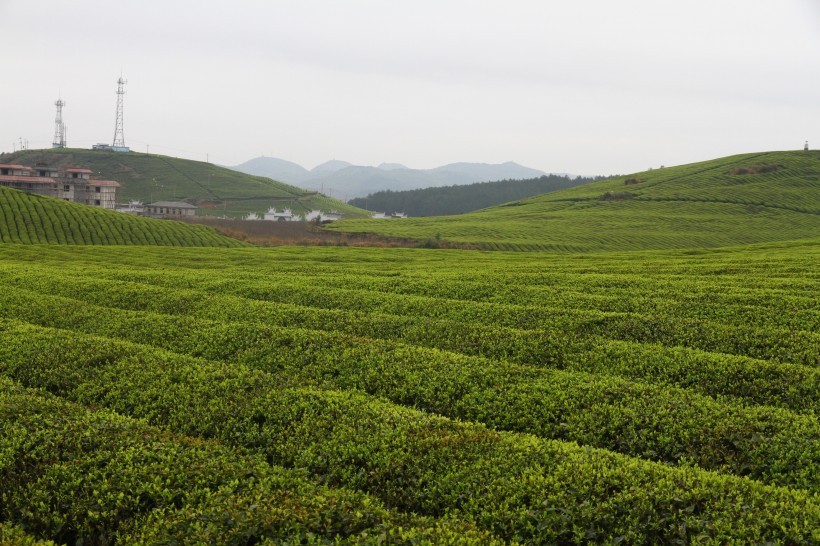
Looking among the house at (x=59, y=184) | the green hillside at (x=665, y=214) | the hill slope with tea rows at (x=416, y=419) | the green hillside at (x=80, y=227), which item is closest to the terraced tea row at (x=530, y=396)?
the hill slope with tea rows at (x=416, y=419)

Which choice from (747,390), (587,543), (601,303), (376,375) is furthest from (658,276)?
(587,543)

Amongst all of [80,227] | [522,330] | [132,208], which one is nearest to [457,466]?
[522,330]

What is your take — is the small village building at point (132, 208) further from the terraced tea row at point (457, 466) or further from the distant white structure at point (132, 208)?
the terraced tea row at point (457, 466)

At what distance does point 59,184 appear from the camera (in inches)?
5743

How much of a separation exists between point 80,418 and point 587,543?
31.6 feet

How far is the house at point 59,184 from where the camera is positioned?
139250 mm

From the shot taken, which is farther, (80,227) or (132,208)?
(132,208)

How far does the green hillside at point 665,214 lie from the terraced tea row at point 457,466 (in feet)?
280

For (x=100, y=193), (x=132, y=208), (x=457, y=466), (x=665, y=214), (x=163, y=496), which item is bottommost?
(x=163, y=496)

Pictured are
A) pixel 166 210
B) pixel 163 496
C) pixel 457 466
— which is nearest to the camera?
pixel 163 496

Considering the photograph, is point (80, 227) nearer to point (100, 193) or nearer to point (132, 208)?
point (100, 193)

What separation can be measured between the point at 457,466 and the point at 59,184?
160061 millimetres

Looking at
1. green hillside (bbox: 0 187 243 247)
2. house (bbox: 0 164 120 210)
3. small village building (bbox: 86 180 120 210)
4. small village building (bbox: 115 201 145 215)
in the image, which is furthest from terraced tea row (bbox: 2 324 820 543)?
small village building (bbox: 115 201 145 215)

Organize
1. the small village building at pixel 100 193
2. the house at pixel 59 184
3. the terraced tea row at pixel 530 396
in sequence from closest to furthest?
the terraced tea row at pixel 530 396
the house at pixel 59 184
the small village building at pixel 100 193
